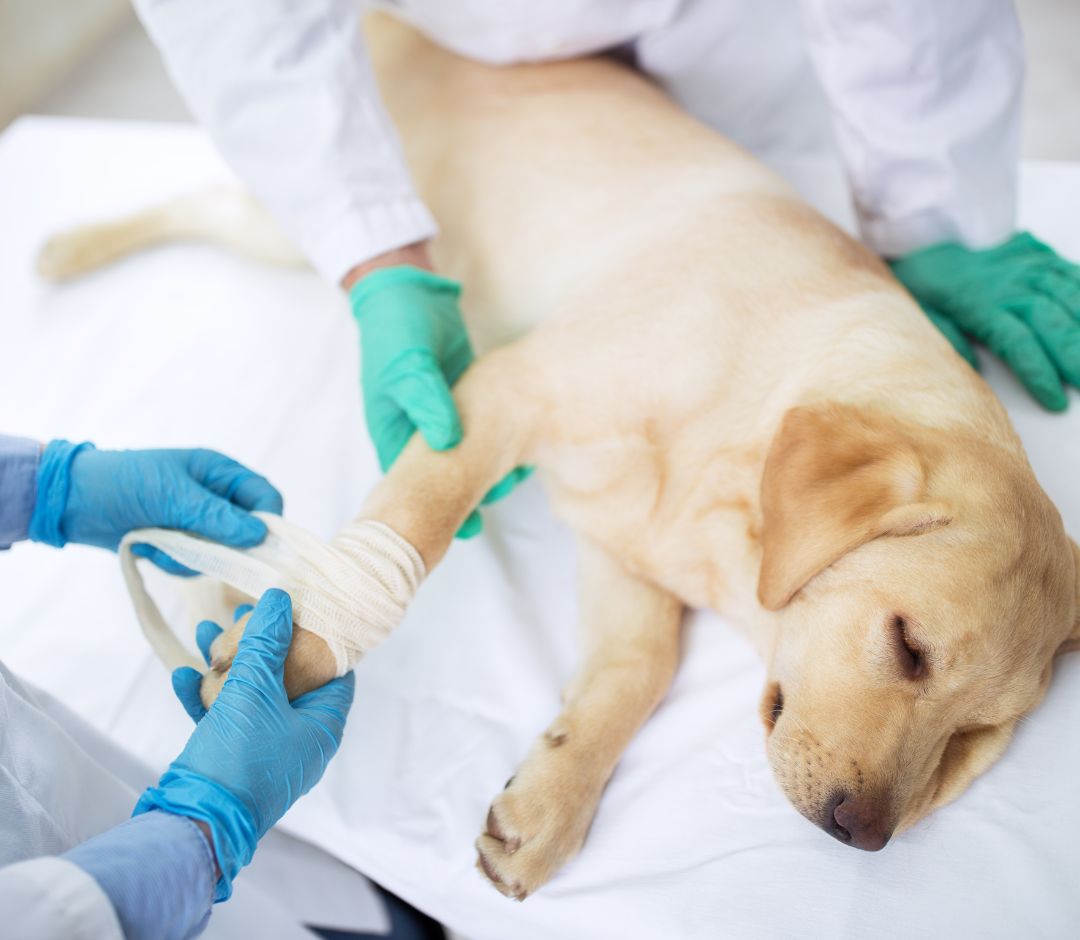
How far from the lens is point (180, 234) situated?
2395 mm

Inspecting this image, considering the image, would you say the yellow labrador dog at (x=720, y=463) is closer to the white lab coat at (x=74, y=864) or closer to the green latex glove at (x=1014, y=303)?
the white lab coat at (x=74, y=864)

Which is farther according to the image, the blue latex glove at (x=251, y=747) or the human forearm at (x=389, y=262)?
the human forearm at (x=389, y=262)

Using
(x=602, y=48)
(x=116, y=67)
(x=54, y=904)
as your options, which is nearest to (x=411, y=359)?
(x=54, y=904)

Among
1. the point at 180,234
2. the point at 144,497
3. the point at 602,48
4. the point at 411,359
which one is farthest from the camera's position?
the point at 180,234

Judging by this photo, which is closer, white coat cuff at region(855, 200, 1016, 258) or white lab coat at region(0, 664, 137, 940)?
white lab coat at region(0, 664, 137, 940)

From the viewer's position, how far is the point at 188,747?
1104 mm

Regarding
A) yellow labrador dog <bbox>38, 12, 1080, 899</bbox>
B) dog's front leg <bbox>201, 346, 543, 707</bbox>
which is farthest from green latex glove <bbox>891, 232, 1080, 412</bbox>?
dog's front leg <bbox>201, 346, 543, 707</bbox>

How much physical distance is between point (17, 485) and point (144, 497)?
0.20 metres

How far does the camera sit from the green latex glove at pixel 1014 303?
1.73 m

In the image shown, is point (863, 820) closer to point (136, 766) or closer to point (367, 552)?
point (367, 552)

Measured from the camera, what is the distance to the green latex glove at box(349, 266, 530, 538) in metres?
1.48

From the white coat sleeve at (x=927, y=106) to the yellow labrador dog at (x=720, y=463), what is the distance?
0.26 metres

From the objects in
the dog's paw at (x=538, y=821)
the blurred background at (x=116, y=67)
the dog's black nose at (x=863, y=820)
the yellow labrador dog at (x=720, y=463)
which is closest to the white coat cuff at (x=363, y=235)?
the yellow labrador dog at (x=720, y=463)

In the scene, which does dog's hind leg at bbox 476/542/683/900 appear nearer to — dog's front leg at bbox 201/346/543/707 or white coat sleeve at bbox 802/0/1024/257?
dog's front leg at bbox 201/346/543/707
